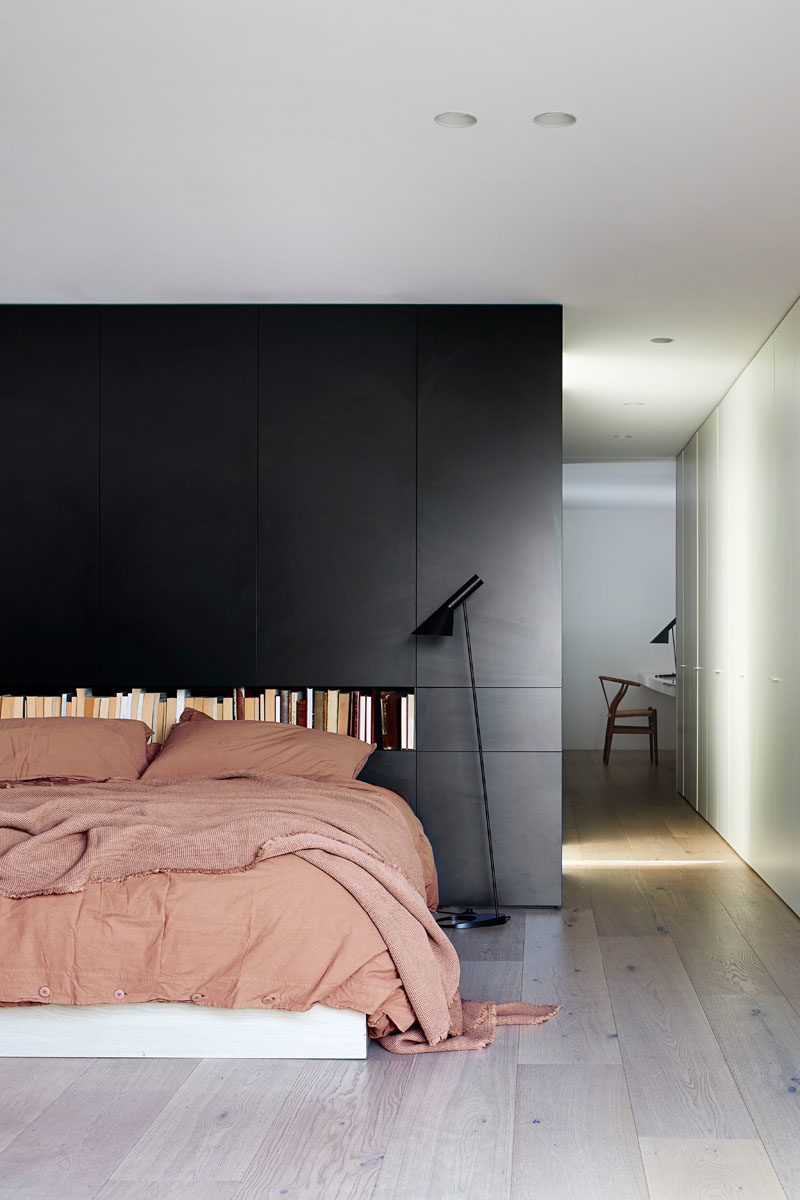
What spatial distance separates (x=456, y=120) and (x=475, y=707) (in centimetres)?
245

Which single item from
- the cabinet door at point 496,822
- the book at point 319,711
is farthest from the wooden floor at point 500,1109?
the book at point 319,711

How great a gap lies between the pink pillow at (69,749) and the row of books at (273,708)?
0.39m

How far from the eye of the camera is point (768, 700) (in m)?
5.32

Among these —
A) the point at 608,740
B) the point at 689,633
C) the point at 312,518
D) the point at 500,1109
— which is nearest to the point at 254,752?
the point at 312,518

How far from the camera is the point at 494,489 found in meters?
5.00

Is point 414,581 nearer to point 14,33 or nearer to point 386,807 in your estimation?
point 386,807

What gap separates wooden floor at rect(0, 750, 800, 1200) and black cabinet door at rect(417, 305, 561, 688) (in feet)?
4.63

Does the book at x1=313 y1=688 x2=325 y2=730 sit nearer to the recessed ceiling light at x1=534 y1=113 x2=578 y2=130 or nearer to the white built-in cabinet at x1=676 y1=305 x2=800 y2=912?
the white built-in cabinet at x1=676 y1=305 x2=800 y2=912

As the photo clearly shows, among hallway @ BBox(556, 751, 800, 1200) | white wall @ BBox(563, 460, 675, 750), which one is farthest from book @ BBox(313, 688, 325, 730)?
white wall @ BBox(563, 460, 675, 750)

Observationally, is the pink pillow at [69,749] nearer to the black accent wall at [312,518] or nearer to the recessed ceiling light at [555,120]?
the black accent wall at [312,518]

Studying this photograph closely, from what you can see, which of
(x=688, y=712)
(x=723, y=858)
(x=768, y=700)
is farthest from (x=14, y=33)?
(x=688, y=712)

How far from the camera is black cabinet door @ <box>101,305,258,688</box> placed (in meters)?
5.06

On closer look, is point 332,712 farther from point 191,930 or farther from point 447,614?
point 191,930

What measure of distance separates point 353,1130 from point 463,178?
2.78 meters
